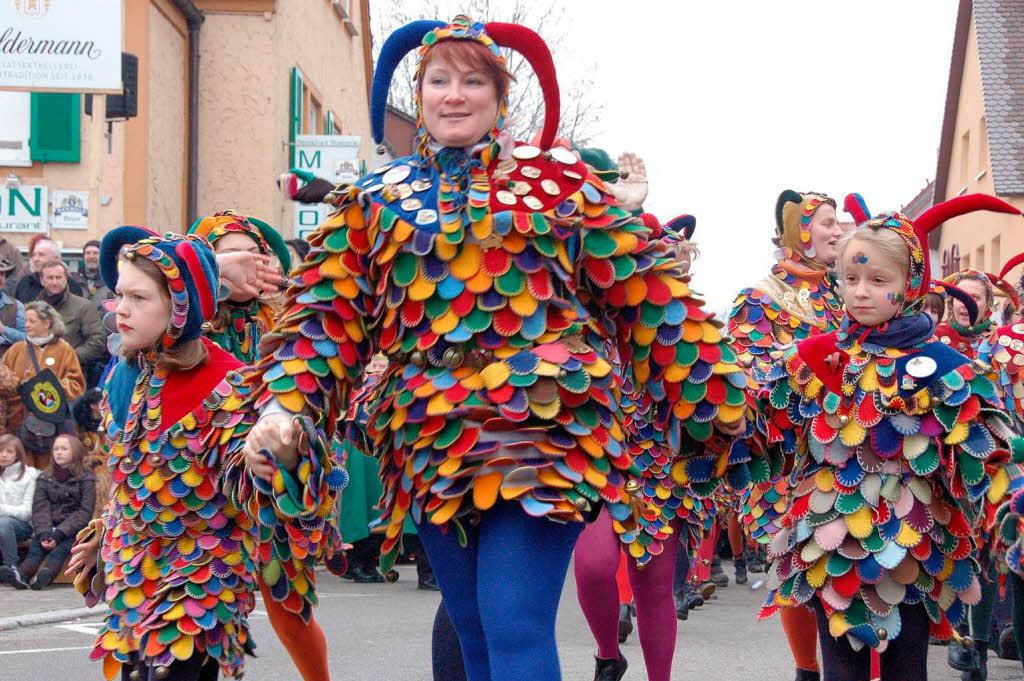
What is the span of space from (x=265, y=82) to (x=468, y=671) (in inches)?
803

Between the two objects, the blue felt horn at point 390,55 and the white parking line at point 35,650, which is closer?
the blue felt horn at point 390,55

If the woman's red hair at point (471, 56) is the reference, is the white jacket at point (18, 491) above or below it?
below

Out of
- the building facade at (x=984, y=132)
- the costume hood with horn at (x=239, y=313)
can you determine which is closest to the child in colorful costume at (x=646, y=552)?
the costume hood with horn at (x=239, y=313)

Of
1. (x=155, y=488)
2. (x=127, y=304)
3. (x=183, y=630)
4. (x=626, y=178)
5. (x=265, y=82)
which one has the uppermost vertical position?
(x=265, y=82)

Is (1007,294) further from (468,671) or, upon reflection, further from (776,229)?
(468,671)

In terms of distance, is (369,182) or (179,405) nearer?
(369,182)

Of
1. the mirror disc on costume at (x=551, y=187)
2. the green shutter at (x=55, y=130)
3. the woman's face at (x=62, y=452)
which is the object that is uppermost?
the green shutter at (x=55, y=130)

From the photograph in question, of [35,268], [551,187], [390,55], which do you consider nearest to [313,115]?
[35,268]

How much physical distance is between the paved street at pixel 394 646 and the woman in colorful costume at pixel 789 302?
1108mm

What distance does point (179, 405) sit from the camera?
201 inches

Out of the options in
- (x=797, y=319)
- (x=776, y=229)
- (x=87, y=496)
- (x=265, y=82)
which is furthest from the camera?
(x=265, y=82)

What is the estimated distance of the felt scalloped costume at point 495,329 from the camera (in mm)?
3717

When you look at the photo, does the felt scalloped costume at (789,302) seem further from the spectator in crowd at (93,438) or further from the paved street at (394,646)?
the spectator in crowd at (93,438)

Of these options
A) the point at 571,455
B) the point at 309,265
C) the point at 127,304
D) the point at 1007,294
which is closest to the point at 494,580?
the point at 571,455
